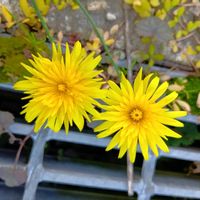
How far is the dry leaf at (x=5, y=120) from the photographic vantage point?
1.16 metres

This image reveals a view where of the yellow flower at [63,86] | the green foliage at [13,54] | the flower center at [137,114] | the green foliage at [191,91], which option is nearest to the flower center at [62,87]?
the yellow flower at [63,86]

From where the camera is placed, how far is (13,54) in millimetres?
1116

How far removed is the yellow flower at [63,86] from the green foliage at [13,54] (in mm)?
293

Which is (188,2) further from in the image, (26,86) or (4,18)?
(26,86)

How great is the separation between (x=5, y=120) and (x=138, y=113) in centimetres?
50

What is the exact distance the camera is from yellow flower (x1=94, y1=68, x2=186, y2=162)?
0.75 metres

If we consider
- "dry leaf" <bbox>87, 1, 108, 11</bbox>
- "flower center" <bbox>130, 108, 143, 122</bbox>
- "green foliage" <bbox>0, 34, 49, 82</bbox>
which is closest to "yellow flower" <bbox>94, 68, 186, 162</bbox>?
"flower center" <bbox>130, 108, 143, 122</bbox>

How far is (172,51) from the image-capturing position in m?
1.23

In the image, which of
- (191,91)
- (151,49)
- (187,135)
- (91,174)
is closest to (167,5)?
(151,49)

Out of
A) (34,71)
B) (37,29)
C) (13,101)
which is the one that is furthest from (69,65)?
(13,101)

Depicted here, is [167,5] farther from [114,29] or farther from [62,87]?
[62,87]

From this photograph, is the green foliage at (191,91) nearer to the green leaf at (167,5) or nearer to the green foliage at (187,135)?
the green foliage at (187,135)

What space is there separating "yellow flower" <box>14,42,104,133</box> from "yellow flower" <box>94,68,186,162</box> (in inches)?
1.3

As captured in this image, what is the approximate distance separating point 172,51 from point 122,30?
152 millimetres
